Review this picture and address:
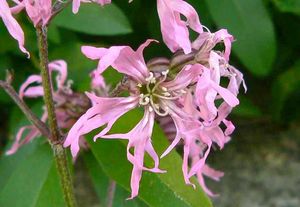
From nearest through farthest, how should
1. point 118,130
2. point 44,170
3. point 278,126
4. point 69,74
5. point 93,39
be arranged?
point 118,130 → point 44,170 → point 69,74 → point 93,39 → point 278,126

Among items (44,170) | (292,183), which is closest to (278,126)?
(292,183)

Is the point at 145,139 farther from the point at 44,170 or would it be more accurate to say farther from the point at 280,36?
the point at 280,36

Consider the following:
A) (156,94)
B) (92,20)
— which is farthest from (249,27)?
(156,94)

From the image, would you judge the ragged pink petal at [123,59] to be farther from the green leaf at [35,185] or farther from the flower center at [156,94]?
the green leaf at [35,185]

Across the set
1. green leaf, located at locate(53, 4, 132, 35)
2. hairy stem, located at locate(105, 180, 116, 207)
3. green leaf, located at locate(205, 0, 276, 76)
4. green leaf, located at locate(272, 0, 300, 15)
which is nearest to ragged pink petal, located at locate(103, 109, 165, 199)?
hairy stem, located at locate(105, 180, 116, 207)

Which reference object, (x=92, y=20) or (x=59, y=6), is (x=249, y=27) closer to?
(x=92, y=20)

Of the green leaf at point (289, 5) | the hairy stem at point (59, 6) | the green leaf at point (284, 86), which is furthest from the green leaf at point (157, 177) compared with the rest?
the green leaf at point (284, 86)

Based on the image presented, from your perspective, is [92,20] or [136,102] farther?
[92,20]
